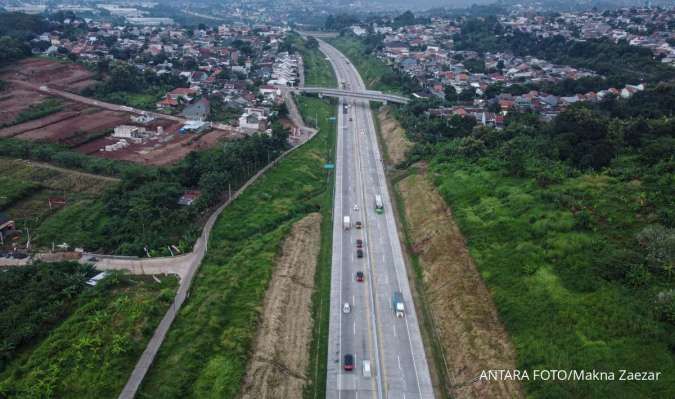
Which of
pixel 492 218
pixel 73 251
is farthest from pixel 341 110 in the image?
pixel 73 251

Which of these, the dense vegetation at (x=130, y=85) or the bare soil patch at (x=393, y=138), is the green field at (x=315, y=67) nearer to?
the bare soil patch at (x=393, y=138)

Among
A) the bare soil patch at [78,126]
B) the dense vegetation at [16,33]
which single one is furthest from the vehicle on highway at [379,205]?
the dense vegetation at [16,33]

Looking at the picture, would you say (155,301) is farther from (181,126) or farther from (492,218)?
(181,126)

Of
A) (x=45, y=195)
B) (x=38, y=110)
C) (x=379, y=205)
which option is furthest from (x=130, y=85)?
(x=379, y=205)

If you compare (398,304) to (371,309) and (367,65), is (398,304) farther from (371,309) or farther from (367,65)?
(367,65)

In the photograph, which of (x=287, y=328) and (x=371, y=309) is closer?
(x=287, y=328)

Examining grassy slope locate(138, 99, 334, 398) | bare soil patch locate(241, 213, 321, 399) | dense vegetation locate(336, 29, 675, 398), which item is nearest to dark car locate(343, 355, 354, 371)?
bare soil patch locate(241, 213, 321, 399)

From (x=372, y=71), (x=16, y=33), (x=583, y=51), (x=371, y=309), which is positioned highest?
(x=583, y=51)

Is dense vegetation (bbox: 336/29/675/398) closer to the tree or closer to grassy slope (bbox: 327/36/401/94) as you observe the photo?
the tree
